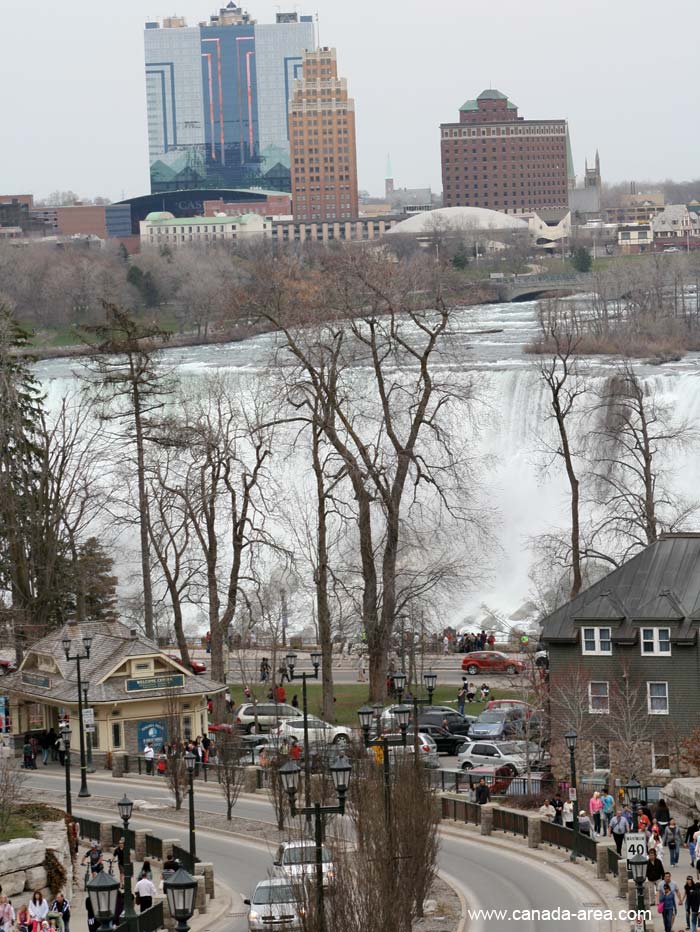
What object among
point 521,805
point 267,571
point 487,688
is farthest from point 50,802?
point 267,571

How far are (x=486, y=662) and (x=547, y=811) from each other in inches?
868

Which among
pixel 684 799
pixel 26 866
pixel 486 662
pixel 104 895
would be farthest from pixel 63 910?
pixel 486 662

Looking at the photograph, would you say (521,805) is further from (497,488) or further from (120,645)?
(497,488)

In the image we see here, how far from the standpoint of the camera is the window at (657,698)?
45.6 metres

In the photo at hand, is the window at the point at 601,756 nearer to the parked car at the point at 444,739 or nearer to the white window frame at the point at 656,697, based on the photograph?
the white window frame at the point at 656,697

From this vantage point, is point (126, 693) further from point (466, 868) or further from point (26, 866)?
point (26, 866)

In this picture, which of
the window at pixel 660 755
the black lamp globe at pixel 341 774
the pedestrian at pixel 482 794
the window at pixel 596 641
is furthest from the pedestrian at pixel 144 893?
the window at pixel 596 641

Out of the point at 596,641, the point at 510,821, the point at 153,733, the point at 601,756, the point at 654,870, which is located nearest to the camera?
the point at 654,870

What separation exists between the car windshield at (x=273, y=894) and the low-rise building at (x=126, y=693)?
53.6 ft

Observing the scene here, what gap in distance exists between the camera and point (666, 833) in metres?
34.5

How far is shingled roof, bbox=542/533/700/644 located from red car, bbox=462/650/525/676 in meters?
11.4

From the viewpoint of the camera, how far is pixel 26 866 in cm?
3166

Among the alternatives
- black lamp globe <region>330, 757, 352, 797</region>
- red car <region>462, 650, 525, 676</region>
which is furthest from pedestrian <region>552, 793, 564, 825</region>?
red car <region>462, 650, 525, 676</region>

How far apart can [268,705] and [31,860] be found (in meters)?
19.0
